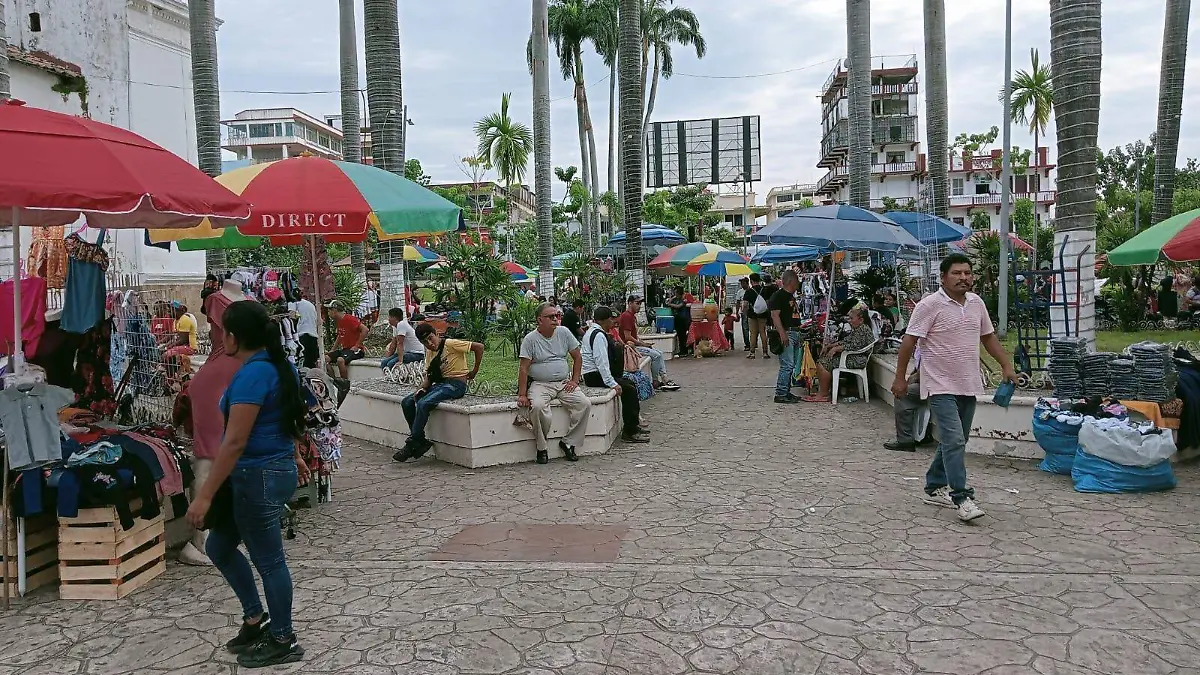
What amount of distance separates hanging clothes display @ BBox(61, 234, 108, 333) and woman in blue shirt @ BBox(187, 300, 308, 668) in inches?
91.8

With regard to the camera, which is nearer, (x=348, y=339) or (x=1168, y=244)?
(x=1168, y=244)

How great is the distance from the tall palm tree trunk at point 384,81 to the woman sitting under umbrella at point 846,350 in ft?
24.4

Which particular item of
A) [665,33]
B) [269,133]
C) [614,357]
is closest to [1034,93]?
[665,33]

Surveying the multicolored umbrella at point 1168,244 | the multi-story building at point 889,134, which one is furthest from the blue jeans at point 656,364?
the multi-story building at point 889,134

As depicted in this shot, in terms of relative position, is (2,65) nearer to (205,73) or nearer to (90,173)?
(90,173)

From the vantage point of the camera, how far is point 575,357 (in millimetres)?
8438

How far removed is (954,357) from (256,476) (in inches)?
179

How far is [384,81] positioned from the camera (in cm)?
1306

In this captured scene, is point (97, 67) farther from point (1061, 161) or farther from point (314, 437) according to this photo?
point (1061, 161)

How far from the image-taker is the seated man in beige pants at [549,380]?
27.1 feet

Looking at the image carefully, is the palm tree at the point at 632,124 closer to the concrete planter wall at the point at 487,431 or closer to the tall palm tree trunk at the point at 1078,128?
the concrete planter wall at the point at 487,431

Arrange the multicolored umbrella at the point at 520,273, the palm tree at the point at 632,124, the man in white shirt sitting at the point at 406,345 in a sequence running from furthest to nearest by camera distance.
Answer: the multicolored umbrella at the point at 520,273, the palm tree at the point at 632,124, the man in white shirt sitting at the point at 406,345

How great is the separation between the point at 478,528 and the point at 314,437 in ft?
4.80

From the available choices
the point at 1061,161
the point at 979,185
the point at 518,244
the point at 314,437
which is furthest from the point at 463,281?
the point at 979,185
